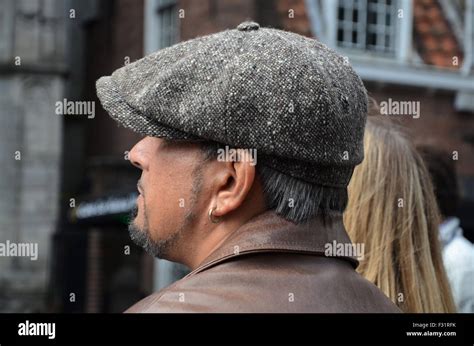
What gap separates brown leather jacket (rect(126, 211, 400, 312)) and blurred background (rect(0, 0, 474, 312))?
7797mm

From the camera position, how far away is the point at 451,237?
3.78 meters

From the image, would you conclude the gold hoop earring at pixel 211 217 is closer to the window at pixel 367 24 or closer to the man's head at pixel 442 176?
the man's head at pixel 442 176

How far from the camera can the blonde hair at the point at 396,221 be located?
273 centimetres

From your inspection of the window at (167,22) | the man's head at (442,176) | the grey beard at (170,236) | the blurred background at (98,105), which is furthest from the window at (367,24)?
the grey beard at (170,236)

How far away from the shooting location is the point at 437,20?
428 inches

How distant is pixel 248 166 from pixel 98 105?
12018mm

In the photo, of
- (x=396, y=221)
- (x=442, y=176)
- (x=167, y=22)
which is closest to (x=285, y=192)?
(x=396, y=221)

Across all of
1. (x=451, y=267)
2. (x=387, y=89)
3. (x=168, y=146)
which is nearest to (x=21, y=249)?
(x=387, y=89)

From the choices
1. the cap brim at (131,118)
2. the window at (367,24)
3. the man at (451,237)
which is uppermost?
the window at (367,24)

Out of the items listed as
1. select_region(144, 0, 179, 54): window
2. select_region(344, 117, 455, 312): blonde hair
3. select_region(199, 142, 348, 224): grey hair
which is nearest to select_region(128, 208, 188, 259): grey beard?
select_region(199, 142, 348, 224): grey hair

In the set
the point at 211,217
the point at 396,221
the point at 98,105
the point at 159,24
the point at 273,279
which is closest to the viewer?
Result: the point at 273,279

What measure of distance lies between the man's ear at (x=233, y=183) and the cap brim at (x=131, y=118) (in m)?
0.08

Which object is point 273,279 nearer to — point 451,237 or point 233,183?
point 233,183

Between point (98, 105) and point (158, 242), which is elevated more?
point (98, 105)
